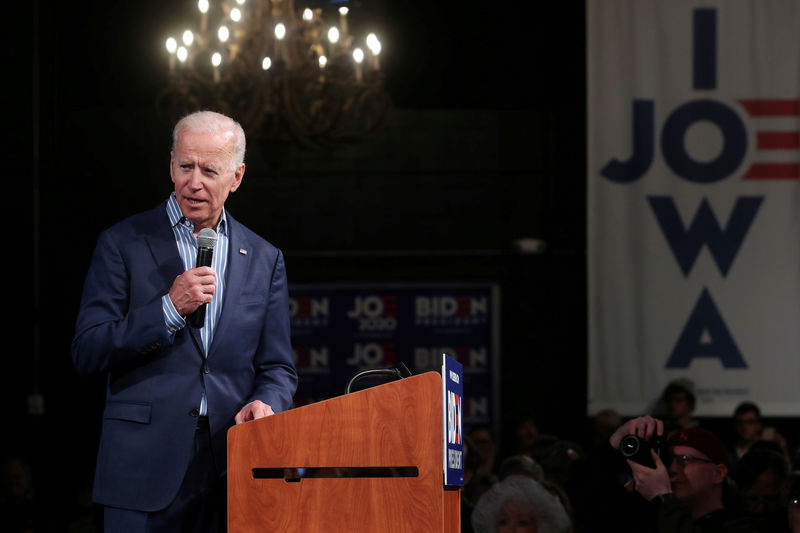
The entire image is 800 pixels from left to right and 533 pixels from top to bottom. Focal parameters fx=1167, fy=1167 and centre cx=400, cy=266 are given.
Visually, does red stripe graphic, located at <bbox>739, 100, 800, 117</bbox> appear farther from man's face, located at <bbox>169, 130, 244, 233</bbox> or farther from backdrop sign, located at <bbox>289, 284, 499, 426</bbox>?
man's face, located at <bbox>169, 130, 244, 233</bbox>

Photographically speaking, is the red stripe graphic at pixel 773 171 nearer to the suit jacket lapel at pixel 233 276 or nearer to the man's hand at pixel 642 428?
the man's hand at pixel 642 428

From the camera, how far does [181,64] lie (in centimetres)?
712

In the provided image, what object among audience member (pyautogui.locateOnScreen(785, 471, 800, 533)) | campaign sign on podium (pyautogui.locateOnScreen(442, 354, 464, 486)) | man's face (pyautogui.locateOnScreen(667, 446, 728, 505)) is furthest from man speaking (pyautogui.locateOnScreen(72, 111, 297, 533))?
man's face (pyautogui.locateOnScreen(667, 446, 728, 505))

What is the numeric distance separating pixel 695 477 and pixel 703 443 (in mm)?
136

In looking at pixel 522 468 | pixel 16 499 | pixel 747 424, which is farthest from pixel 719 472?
pixel 16 499

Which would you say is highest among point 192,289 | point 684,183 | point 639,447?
point 684,183

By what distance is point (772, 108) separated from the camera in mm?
8711

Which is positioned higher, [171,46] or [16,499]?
[171,46]

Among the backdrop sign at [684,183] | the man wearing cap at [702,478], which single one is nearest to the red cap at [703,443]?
the man wearing cap at [702,478]

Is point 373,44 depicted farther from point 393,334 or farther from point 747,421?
point 747,421

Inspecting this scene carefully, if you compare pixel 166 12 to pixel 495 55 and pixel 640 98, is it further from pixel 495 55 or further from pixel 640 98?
pixel 640 98

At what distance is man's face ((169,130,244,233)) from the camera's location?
7.18 ft

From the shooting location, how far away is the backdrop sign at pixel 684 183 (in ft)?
28.2

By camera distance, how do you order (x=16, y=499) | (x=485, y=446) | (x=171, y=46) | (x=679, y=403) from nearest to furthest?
1. (x=16, y=499)
2. (x=171, y=46)
3. (x=485, y=446)
4. (x=679, y=403)
